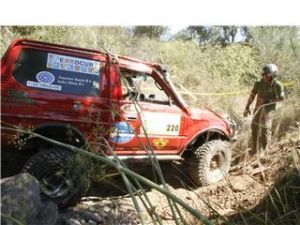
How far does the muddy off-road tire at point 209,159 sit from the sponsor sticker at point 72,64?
31.8 inches

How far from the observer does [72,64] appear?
2641 mm

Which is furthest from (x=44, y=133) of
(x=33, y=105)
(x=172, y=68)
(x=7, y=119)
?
(x=172, y=68)

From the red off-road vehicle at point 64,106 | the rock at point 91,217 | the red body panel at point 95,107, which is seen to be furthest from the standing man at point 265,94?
the rock at point 91,217

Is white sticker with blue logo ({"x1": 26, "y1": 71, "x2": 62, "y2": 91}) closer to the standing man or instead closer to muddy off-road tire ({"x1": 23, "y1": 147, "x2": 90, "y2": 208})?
muddy off-road tire ({"x1": 23, "y1": 147, "x2": 90, "y2": 208})

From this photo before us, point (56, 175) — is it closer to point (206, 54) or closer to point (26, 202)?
point (26, 202)

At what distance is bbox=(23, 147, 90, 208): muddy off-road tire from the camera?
Answer: 8.05 ft

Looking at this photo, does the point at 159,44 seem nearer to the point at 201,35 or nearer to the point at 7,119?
the point at 201,35

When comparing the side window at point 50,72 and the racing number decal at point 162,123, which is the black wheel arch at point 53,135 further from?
the racing number decal at point 162,123

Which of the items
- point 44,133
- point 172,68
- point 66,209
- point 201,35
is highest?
point 201,35

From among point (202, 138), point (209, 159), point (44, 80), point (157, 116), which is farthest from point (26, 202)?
point (202, 138)

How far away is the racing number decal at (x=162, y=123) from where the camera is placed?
9.39ft

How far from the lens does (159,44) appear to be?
2582mm
